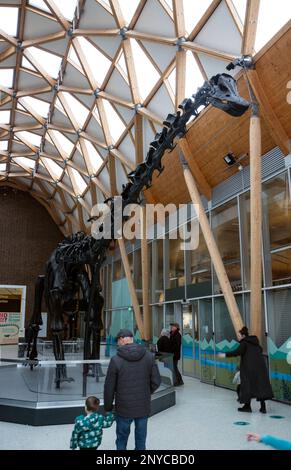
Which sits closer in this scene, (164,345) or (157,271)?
(164,345)

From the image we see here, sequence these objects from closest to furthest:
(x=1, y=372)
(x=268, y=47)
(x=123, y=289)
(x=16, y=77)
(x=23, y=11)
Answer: (x=268, y=47) → (x=1, y=372) → (x=23, y=11) → (x=16, y=77) → (x=123, y=289)

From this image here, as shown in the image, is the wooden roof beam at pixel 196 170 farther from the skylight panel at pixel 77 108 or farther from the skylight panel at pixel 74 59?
the skylight panel at pixel 77 108

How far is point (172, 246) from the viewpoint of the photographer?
17.8 meters

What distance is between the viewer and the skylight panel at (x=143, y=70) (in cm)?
1456

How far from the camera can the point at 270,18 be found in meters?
9.50

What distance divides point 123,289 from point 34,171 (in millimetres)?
13068

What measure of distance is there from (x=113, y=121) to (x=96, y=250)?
10.9 meters

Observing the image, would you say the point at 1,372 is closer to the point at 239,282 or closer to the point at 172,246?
the point at 239,282

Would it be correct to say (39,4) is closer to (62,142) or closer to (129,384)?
(62,142)

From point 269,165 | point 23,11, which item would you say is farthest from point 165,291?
point 23,11

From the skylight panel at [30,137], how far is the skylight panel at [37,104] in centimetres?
311

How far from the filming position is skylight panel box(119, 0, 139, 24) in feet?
44.2

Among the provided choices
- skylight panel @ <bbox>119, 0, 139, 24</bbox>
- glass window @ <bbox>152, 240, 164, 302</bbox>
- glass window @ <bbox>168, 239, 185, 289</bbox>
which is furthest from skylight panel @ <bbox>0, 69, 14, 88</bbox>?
glass window @ <bbox>168, 239, 185, 289</bbox>

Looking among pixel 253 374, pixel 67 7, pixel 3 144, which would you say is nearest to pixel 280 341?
pixel 253 374
